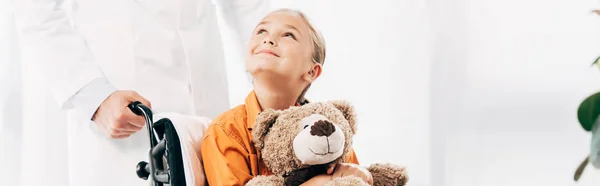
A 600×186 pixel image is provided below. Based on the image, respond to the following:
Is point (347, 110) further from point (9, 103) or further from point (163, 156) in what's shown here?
point (9, 103)

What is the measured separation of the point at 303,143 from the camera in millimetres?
1064

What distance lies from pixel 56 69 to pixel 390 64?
98cm

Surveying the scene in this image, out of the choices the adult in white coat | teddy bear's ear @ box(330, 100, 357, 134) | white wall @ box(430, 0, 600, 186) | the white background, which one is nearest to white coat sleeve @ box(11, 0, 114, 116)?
the adult in white coat

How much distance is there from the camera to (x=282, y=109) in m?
1.22

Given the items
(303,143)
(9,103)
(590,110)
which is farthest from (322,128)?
(9,103)

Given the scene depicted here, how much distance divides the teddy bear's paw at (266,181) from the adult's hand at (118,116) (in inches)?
12.8

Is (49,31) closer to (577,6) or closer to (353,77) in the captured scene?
(353,77)

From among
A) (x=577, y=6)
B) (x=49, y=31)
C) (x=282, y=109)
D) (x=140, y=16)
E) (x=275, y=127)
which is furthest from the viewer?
Result: (x=577, y=6)

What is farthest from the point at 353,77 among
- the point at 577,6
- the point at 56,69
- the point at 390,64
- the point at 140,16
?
the point at 56,69

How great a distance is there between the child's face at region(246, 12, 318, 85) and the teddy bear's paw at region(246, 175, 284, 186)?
0.62 feet

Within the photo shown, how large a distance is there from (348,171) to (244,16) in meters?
0.59

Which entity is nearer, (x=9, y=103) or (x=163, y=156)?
(x=163, y=156)

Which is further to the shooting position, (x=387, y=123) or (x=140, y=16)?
(x=387, y=123)

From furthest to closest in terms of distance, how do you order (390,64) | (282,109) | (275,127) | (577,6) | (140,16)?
(390,64) → (577,6) → (140,16) → (282,109) → (275,127)
